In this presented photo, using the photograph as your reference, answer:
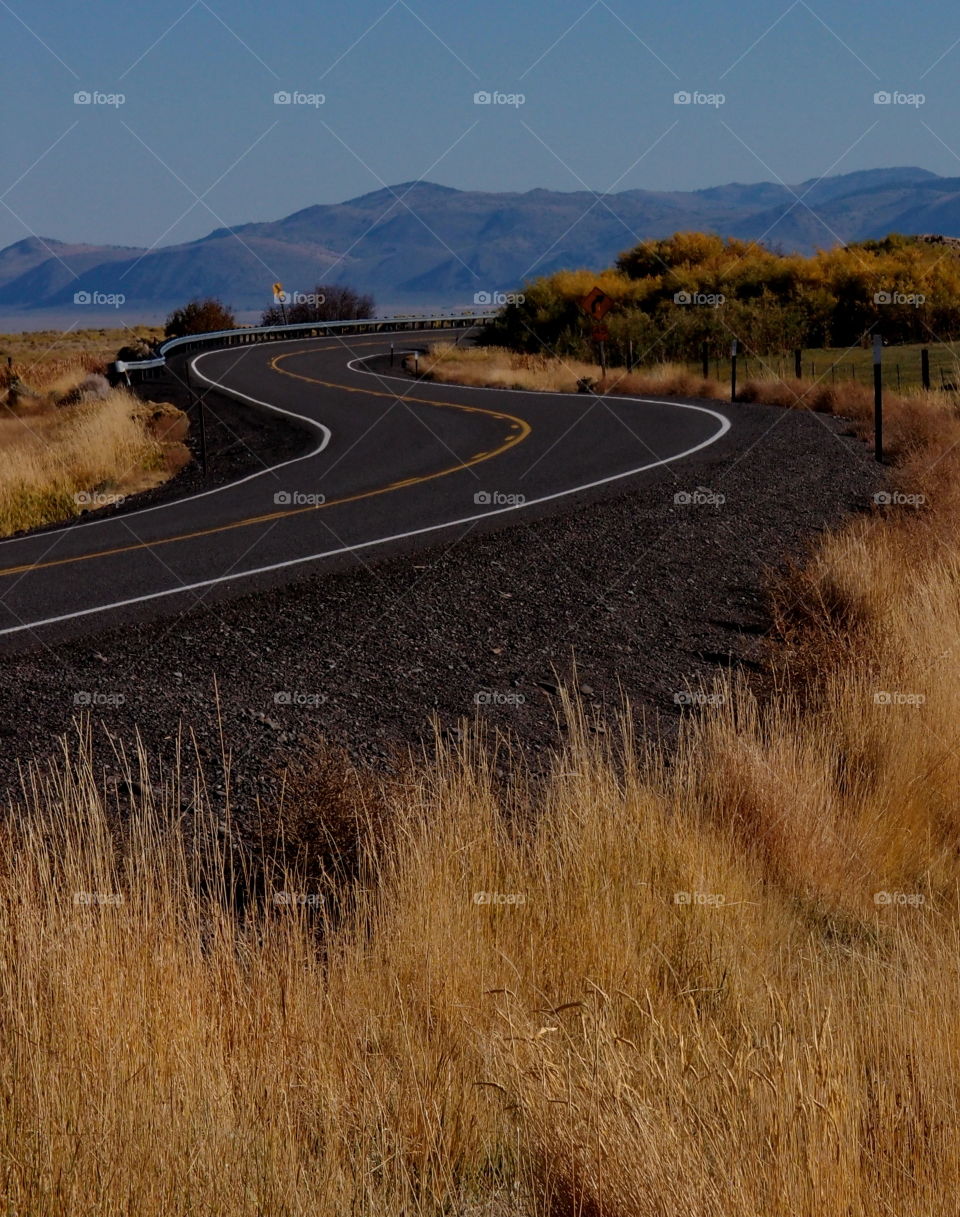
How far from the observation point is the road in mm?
11016

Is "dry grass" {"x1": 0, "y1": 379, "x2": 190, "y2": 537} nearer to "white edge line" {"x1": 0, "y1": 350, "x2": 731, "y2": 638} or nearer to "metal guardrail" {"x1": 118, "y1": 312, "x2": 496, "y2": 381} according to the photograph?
"white edge line" {"x1": 0, "y1": 350, "x2": 731, "y2": 638}

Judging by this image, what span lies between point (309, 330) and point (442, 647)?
5210 centimetres

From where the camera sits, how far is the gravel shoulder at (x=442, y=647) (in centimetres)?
767

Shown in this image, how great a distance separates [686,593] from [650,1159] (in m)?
8.56

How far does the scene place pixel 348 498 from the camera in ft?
A: 53.1

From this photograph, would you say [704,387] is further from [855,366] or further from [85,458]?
[85,458]

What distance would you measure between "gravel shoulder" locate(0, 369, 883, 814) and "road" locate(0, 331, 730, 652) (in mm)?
673

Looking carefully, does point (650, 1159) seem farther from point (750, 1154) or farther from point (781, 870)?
point (781, 870)

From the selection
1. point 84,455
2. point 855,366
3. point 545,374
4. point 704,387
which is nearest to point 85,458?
point 84,455

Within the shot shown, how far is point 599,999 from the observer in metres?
4.73

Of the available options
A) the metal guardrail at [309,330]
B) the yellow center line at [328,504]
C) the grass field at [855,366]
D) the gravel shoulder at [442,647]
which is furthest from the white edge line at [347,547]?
the metal guardrail at [309,330]

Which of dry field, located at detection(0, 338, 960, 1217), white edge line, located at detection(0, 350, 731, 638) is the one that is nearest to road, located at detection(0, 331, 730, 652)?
white edge line, located at detection(0, 350, 731, 638)

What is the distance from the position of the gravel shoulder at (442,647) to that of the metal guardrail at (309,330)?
2516 cm

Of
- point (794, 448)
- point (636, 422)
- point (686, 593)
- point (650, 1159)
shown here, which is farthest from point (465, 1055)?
point (636, 422)
